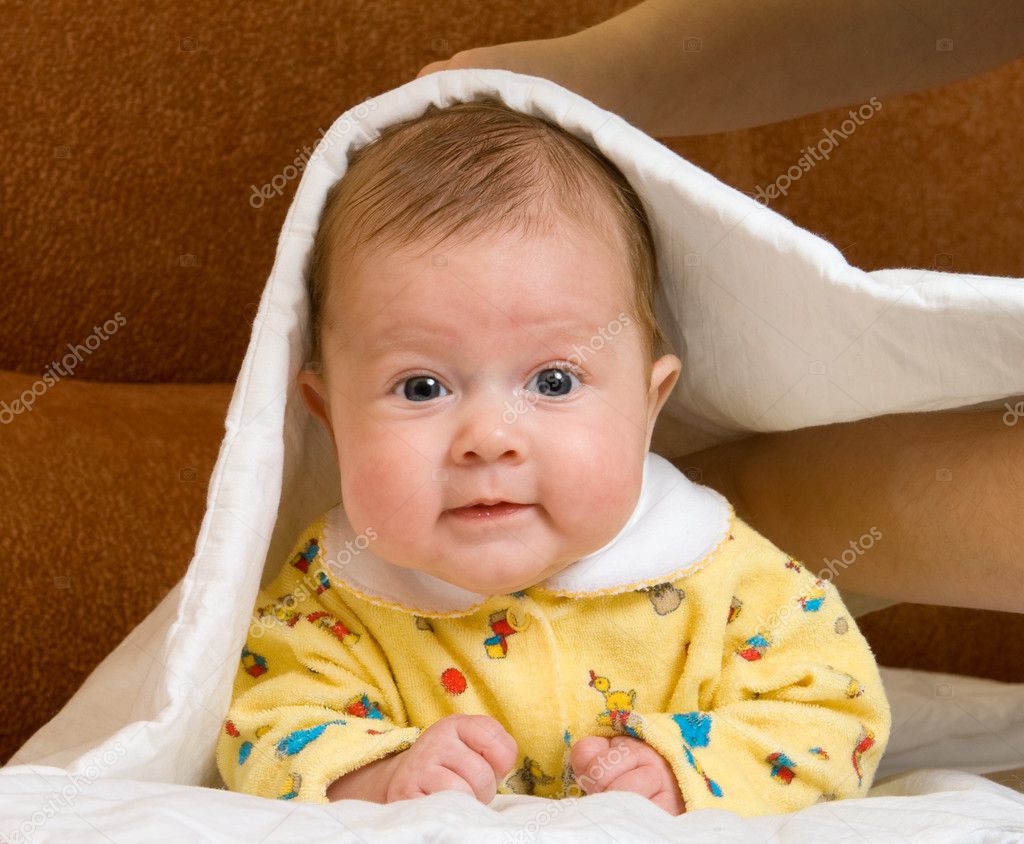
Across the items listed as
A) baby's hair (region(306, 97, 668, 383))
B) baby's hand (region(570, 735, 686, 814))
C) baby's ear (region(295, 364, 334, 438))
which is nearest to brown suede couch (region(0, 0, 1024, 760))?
baby's ear (region(295, 364, 334, 438))

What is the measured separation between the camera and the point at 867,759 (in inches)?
34.1

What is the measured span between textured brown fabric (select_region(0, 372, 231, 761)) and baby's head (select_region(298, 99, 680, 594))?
0.59m

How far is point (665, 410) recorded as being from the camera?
1.09 metres

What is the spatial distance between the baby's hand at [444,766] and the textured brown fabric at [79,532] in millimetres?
634

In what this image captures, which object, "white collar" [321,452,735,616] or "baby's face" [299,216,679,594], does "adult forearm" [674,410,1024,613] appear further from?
"baby's face" [299,216,679,594]

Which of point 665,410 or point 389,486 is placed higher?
point 665,410

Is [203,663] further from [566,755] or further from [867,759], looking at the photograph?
[867,759]

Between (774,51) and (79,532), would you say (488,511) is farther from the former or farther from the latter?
(79,532)

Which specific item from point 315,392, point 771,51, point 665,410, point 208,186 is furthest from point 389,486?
point 208,186

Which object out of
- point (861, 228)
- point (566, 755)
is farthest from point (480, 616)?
point (861, 228)

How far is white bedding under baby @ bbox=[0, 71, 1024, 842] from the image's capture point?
26.5 inches

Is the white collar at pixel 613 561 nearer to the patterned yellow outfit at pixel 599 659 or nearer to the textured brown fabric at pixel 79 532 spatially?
the patterned yellow outfit at pixel 599 659

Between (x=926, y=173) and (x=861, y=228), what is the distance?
0.37ft

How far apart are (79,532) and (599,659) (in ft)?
2.39
